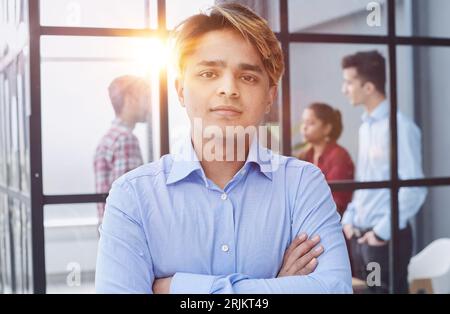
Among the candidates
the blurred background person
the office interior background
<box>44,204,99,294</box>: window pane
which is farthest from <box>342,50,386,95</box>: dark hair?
<box>44,204,99,294</box>: window pane

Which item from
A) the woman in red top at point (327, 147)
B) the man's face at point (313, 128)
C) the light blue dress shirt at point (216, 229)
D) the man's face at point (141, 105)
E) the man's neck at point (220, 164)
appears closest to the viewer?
the light blue dress shirt at point (216, 229)

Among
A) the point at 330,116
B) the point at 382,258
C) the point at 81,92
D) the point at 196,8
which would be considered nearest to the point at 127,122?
the point at 81,92

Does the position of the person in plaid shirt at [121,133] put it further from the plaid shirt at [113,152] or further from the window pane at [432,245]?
the window pane at [432,245]

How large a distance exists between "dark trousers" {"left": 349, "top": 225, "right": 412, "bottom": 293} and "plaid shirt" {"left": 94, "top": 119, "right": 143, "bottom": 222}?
0.82 metres

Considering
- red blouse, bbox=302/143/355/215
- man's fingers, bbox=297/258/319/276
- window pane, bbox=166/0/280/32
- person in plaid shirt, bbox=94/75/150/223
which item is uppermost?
window pane, bbox=166/0/280/32

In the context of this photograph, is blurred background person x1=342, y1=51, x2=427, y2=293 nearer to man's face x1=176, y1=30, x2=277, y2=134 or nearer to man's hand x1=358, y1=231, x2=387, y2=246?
man's hand x1=358, y1=231, x2=387, y2=246

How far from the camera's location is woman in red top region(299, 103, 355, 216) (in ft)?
6.20

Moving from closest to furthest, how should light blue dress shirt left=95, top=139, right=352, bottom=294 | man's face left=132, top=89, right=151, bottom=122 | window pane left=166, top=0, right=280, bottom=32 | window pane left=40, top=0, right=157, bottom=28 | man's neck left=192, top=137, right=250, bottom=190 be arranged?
1. light blue dress shirt left=95, top=139, right=352, bottom=294
2. man's neck left=192, top=137, right=250, bottom=190
3. window pane left=166, top=0, right=280, bottom=32
4. window pane left=40, top=0, right=157, bottom=28
5. man's face left=132, top=89, right=151, bottom=122

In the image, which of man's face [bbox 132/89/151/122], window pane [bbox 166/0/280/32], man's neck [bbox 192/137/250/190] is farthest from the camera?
man's face [bbox 132/89/151/122]

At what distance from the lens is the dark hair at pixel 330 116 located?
2.02 m

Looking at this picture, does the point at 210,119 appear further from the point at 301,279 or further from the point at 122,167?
the point at 122,167

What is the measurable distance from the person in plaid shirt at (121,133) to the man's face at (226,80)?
1.51 feet

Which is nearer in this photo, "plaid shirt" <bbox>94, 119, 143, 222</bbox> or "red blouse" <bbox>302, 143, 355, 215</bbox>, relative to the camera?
"plaid shirt" <bbox>94, 119, 143, 222</bbox>

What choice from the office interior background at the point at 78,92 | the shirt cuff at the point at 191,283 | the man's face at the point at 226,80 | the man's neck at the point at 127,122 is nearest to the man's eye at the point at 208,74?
the man's face at the point at 226,80
